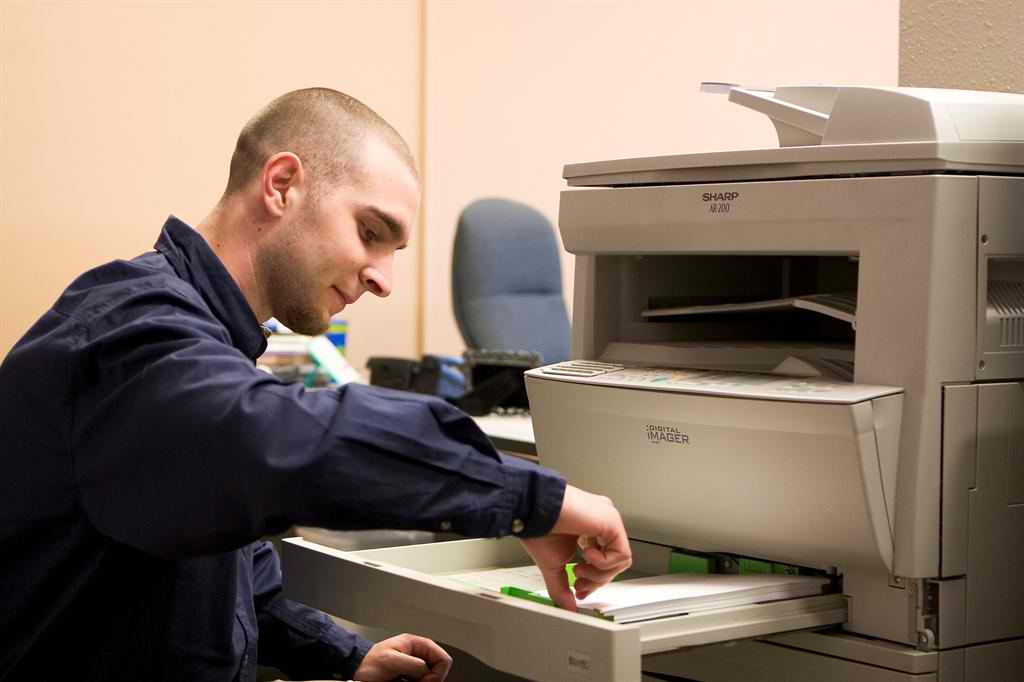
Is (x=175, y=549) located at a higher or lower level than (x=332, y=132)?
lower

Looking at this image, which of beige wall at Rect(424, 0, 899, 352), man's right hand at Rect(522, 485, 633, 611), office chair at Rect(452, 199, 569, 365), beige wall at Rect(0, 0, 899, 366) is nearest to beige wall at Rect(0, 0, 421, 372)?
beige wall at Rect(0, 0, 899, 366)

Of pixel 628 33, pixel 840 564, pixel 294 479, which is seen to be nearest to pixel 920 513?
pixel 840 564

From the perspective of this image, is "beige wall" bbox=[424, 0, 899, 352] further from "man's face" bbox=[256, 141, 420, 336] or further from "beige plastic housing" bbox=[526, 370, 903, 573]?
"man's face" bbox=[256, 141, 420, 336]

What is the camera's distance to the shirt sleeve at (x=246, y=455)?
761 mm

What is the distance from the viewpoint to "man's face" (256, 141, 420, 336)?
1.01 meters

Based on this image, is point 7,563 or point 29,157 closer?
point 7,563

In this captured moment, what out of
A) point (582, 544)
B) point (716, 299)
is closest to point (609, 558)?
point (582, 544)

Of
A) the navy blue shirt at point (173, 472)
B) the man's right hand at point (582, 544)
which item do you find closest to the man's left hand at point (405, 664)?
the navy blue shirt at point (173, 472)

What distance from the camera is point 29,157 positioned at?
3537 millimetres

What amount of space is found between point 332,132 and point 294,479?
1.30 ft

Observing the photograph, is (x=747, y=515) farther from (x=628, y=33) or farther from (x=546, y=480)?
(x=628, y=33)

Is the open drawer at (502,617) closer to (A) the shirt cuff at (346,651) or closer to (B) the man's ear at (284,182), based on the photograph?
(A) the shirt cuff at (346,651)

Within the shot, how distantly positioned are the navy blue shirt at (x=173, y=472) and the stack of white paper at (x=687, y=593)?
11 cm

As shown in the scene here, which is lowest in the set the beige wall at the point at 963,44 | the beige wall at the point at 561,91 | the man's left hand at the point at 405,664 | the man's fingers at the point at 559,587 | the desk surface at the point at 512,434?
the man's left hand at the point at 405,664
